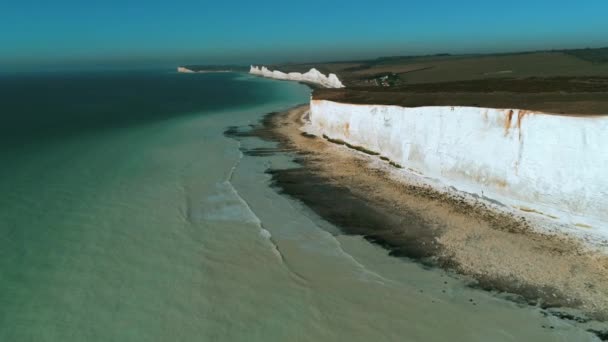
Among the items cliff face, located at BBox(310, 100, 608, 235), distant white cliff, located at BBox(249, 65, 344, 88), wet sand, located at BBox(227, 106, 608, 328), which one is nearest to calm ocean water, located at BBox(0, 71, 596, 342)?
wet sand, located at BBox(227, 106, 608, 328)

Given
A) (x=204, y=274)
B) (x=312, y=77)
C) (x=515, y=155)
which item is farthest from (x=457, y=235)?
(x=312, y=77)

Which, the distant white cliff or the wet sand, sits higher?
the distant white cliff

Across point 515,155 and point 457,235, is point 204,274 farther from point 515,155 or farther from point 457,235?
point 515,155

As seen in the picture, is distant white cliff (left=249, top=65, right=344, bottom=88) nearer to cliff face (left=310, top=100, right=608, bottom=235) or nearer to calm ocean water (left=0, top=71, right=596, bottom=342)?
cliff face (left=310, top=100, right=608, bottom=235)

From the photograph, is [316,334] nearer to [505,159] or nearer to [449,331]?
[449,331]

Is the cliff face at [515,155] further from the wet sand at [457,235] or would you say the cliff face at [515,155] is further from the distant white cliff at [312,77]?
the distant white cliff at [312,77]

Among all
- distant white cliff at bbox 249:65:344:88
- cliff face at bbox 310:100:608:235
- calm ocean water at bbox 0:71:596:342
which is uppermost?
distant white cliff at bbox 249:65:344:88
